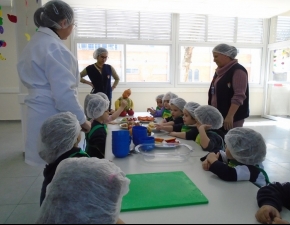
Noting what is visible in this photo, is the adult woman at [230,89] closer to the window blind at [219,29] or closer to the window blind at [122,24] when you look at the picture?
the window blind at [122,24]

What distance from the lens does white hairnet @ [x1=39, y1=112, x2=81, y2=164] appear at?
1114 mm

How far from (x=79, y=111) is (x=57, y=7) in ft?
2.11

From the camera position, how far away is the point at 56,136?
111cm

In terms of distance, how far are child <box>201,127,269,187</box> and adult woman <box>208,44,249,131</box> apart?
91 centimetres

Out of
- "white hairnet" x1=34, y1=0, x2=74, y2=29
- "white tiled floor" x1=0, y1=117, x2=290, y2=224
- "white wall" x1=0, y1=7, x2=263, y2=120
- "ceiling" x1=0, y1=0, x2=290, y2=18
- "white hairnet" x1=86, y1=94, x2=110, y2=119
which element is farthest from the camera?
"white wall" x1=0, y1=7, x2=263, y2=120

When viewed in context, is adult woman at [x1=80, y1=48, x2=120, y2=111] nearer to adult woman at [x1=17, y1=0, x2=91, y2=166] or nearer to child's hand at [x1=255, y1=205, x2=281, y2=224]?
adult woman at [x1=17, y1=0, x2=91, y2=166]

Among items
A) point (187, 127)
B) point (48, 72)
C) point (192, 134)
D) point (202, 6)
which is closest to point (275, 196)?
point (192, 134)

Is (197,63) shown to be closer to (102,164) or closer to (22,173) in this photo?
(22,173)

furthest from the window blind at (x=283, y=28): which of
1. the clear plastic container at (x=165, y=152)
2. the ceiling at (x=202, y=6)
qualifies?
the clear plastic container at (x=165, y=152)

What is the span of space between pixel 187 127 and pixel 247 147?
0.89 m

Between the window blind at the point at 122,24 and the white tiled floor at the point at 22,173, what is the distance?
2729mm

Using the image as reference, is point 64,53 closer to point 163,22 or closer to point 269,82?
point 163,22

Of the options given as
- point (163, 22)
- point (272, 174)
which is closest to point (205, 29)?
point (163, 22)

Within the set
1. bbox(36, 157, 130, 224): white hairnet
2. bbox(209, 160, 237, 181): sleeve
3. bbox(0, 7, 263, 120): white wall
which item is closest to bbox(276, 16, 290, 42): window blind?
bbox(0, 7, 263, 120): white wall
